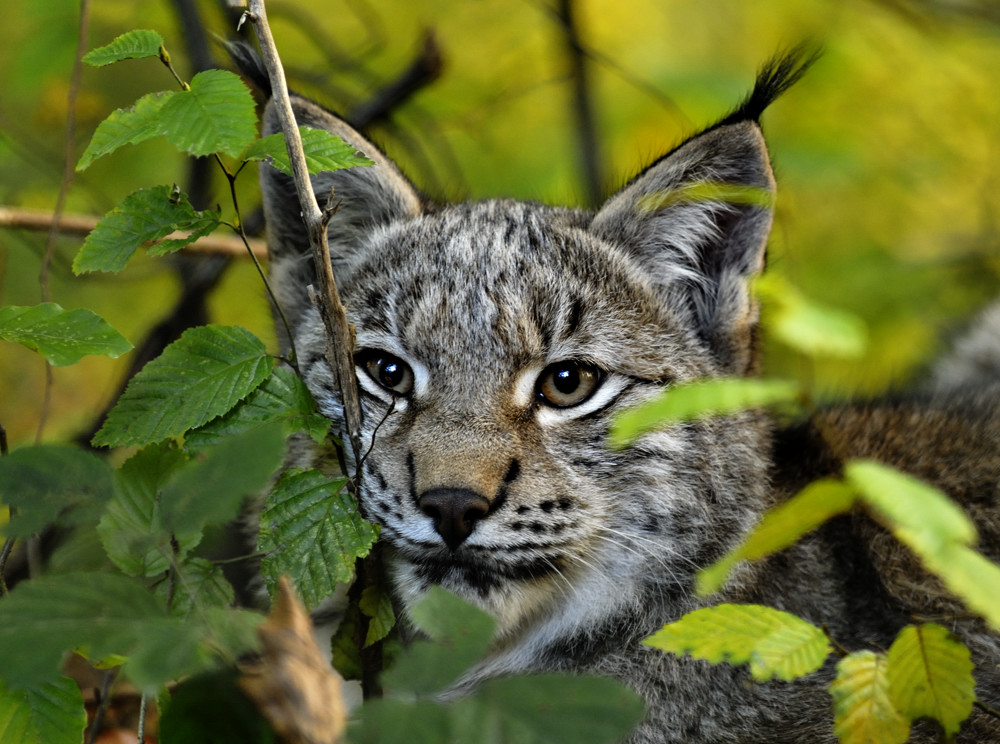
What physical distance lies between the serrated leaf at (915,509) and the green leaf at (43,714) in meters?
1.68

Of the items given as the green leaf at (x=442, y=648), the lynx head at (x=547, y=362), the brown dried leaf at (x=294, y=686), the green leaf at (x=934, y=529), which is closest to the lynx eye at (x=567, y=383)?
the lynx head at (x=547, y=362)

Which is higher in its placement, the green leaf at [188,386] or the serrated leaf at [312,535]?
the green leaf at [188,386]

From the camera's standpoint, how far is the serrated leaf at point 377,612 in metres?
2.61

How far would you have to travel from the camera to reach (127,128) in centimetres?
241

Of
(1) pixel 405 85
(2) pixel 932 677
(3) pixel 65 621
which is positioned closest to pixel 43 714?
(3) pixel 65 621

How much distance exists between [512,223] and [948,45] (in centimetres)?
513

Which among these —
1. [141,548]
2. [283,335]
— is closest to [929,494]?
[141,548]

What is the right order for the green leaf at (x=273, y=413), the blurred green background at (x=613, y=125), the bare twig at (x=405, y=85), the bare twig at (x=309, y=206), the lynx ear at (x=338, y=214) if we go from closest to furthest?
the bare twig at (x=309, y=206), the green leaf at (x=273, y=413), the lynx ear at (x=338, y=214), the bare twig at (x=405, y=85), the blurred green background at (x=613, y=125)

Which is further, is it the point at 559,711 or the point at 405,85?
the point at 405,85

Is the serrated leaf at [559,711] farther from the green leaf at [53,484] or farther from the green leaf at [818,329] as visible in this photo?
the green leaf at [53,484]

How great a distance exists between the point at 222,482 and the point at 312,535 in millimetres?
659

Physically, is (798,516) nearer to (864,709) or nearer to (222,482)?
(864,709)

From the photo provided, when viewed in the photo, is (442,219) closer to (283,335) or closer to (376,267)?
(376,267)

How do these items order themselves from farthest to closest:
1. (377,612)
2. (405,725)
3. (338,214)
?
(338,214), (377,612), (405,725)
